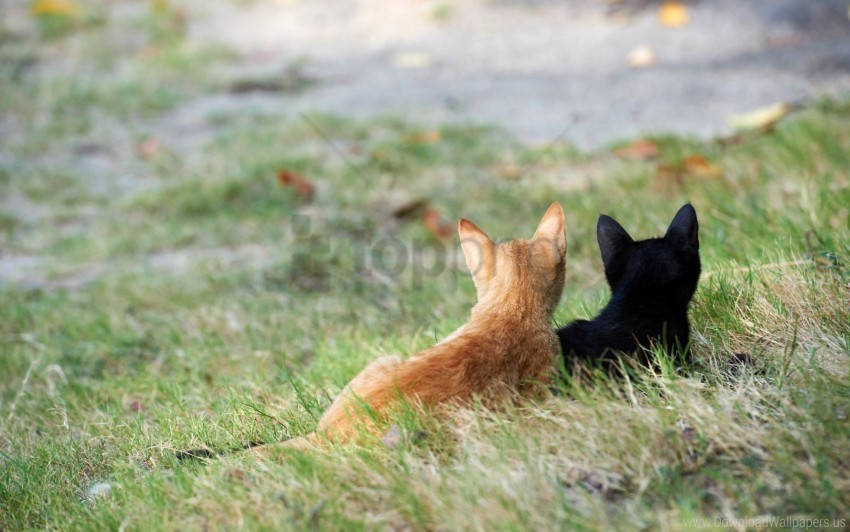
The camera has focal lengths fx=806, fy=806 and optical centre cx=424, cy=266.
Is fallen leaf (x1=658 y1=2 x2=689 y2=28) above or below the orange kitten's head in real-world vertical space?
above

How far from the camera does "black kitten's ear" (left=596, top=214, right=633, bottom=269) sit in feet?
9.46

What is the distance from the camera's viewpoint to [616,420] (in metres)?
2.23

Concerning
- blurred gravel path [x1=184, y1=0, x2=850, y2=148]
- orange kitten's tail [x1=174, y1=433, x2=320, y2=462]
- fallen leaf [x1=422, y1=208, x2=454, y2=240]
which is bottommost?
orange kitten's tail [x1=174, y1=433, x2=320, y2=462]

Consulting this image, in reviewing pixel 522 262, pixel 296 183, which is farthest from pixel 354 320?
pixel 296 183

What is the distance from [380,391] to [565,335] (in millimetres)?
716

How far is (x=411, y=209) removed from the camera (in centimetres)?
570

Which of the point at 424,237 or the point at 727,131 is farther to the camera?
the point at 727,131

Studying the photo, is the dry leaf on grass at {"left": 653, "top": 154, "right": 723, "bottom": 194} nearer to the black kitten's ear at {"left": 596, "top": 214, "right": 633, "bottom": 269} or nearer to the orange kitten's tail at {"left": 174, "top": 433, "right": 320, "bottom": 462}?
the black kitten's ear at {"left": 596, "top": 214, "right": 633, "bottom": 269}

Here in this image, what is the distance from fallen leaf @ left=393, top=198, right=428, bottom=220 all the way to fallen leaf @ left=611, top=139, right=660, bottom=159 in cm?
151

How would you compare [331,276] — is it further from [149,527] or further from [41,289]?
[149,527]

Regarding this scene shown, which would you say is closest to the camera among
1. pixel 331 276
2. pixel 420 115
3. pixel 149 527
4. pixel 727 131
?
pixel 149 527

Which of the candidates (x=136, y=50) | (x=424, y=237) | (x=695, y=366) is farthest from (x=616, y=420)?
(x=136, y=50)

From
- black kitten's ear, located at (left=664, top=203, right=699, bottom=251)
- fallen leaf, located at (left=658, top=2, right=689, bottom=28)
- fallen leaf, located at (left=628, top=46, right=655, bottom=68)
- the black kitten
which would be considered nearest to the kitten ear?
the black kitten

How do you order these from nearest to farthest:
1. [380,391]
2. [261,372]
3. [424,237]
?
[380,391] < [261,372] < [424,237]
